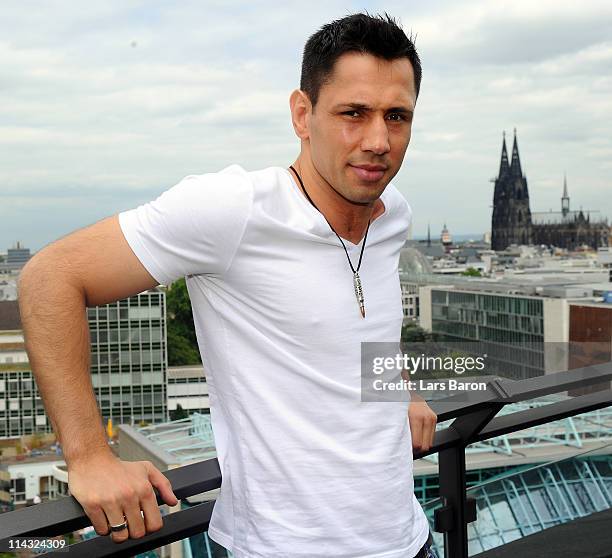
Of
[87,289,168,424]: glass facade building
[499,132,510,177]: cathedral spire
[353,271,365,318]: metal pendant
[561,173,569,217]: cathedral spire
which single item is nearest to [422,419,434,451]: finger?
[353,271,365,318]: metal pendant

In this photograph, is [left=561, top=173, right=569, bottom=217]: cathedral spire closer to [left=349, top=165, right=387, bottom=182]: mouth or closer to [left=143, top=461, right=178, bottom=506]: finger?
[left=349, top=165, right=387, bottom=182]: mouth

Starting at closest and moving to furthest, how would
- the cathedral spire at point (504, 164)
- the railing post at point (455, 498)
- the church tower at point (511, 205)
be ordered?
1. the railing post at point (455, 498)
2. the cathedral spire at point (504, 164)
3. the church tower at point (511, 205)

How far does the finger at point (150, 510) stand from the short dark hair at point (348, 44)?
1.14 ft

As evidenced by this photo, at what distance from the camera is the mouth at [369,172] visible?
2.50 ft

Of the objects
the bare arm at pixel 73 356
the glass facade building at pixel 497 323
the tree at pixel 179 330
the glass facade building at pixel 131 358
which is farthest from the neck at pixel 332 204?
the glass facade building at pixel 497 323

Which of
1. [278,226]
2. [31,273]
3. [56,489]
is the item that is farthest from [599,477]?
[56,489]

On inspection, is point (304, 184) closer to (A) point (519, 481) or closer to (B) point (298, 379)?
(B) point (298, 379)

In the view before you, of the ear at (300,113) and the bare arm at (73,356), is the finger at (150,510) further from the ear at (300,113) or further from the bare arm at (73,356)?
the ear at (300,113)

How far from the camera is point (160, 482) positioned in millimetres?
698

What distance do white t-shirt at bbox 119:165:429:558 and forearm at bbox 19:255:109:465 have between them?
0.08 meters

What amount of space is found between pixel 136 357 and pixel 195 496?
76.6ft

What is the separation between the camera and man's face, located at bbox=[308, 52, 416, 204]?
751mm

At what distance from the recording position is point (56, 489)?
56.7ft

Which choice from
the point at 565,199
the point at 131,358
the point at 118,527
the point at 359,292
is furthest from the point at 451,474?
the point at 565,199
